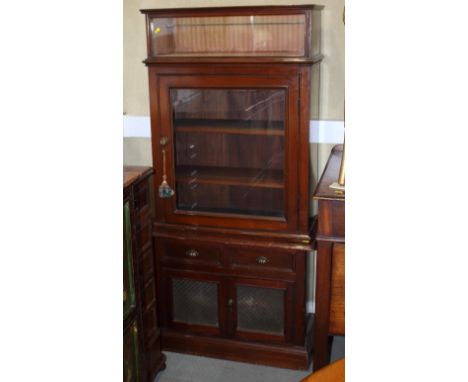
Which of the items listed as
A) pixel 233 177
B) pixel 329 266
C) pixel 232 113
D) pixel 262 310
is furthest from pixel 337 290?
pixel 232 113

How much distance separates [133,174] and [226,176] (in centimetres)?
37

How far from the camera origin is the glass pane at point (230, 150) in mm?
1776

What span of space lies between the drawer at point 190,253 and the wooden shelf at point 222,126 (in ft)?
1.21

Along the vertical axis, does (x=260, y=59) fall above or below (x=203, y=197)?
above

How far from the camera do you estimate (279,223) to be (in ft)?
5.88

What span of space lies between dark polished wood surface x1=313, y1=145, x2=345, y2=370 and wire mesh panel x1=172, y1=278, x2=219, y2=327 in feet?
1.50

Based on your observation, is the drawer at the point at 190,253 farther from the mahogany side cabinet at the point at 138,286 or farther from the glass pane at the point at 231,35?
the glass pane at the point at 231,35

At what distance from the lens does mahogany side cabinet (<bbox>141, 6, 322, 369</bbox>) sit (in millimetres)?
1679

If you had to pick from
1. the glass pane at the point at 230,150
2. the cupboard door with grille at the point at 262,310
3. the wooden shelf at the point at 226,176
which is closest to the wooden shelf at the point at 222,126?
the glass pane at the point at 230,150

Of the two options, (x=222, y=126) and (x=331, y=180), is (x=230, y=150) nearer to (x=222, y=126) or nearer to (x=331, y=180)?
(x=222, y=126)
